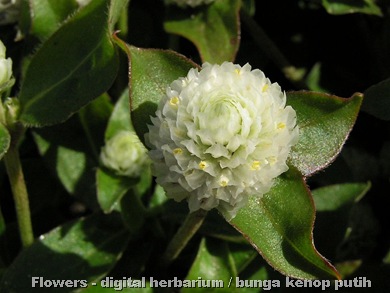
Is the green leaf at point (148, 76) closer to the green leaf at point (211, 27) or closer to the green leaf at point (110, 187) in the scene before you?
the green leaf at point (110, 187)

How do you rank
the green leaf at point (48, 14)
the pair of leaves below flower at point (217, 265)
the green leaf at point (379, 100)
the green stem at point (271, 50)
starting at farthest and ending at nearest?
the green stem at point (271, 50) < the green leaf at point (48, 14) < the pair of leaves below flower at point (217, 265) < the green leaf at point (379, 100)

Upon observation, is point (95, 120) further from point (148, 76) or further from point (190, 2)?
point (148, 76)

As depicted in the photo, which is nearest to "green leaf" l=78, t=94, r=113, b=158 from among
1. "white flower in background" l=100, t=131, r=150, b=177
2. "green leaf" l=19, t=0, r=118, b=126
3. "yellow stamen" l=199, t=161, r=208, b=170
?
"white flower in background" l=100, t=131, r=150, b=177

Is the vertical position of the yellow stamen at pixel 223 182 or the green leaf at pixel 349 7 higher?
the yellow stamen at pixel 223 182

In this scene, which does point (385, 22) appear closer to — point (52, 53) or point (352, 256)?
point (352, 256)

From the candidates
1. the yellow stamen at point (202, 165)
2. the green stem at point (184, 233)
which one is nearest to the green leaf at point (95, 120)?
the green stem at point (184, 233)

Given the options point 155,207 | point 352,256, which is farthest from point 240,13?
point 352,256
